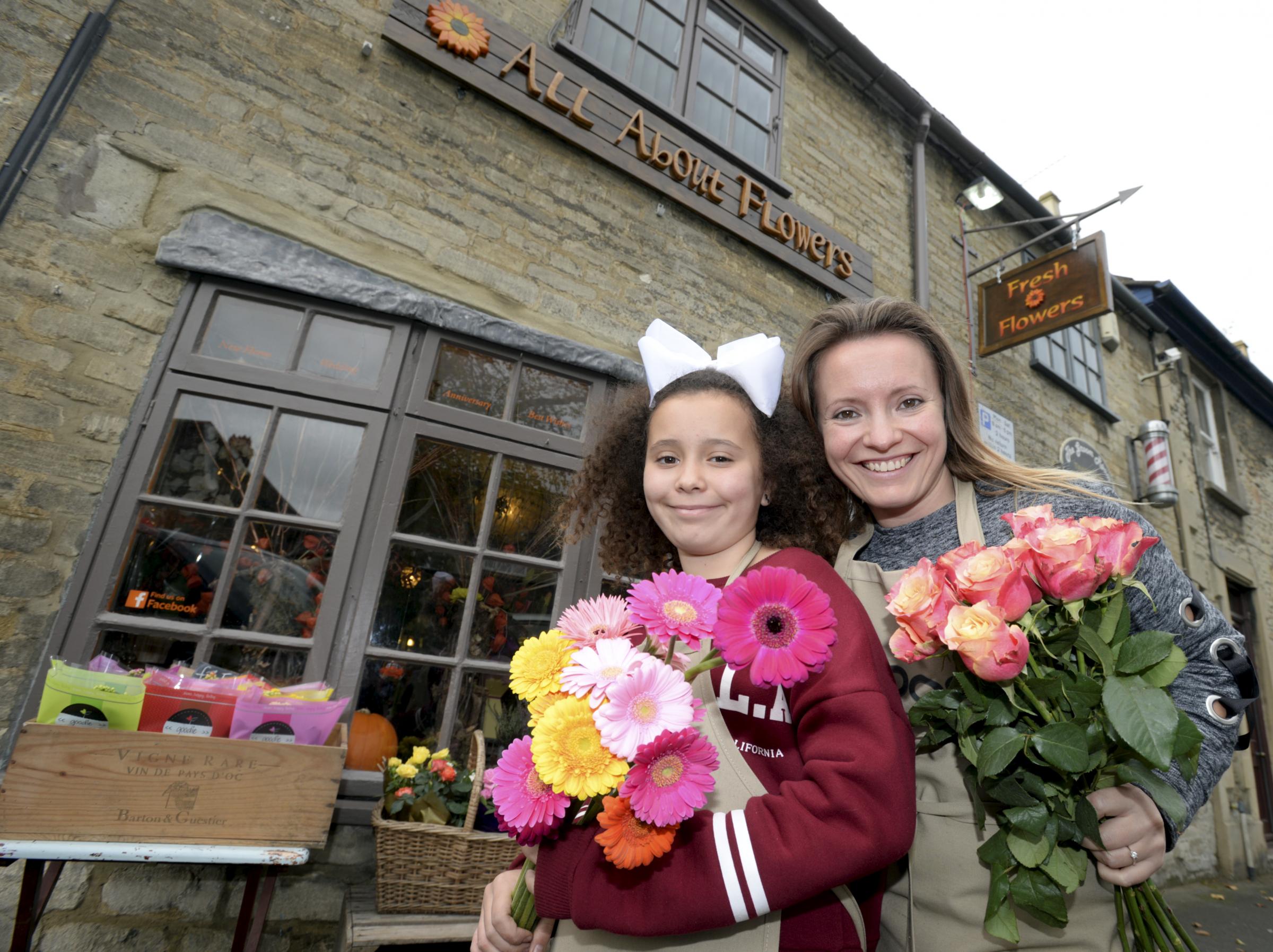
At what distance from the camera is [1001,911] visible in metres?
1.07

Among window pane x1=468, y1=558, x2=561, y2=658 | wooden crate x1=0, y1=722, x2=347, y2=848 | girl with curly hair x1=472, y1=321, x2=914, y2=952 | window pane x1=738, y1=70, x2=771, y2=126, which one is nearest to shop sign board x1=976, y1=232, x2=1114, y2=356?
window pane x1=738, y1=70, x2=771, y2=126

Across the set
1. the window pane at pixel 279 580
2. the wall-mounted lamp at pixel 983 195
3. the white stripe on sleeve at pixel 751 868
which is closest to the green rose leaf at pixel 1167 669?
the white stripe on sleeve at pixel 751 868

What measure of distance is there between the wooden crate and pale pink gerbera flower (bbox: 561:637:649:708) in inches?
66.5

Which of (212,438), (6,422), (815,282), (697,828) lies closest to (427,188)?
(212,438)

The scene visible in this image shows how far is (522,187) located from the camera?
405 cm

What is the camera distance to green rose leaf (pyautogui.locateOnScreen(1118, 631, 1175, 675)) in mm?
992

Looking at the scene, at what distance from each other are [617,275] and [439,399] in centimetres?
156

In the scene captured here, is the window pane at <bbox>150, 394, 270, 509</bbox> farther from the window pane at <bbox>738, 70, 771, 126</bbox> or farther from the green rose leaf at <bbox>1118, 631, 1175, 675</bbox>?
the window pane at <bbox>738, 70, 771, 126</bbox>

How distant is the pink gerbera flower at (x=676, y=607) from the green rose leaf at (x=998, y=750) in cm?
51

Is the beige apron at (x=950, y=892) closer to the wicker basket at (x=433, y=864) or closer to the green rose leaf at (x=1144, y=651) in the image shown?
the green rose leaf at (x=1144, y=651)

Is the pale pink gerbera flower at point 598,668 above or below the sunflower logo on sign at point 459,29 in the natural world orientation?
below

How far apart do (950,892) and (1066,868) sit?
0.72 ft

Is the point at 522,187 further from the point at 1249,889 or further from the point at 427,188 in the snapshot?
the point at 1249,889

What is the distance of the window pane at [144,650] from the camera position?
2.66 meters
